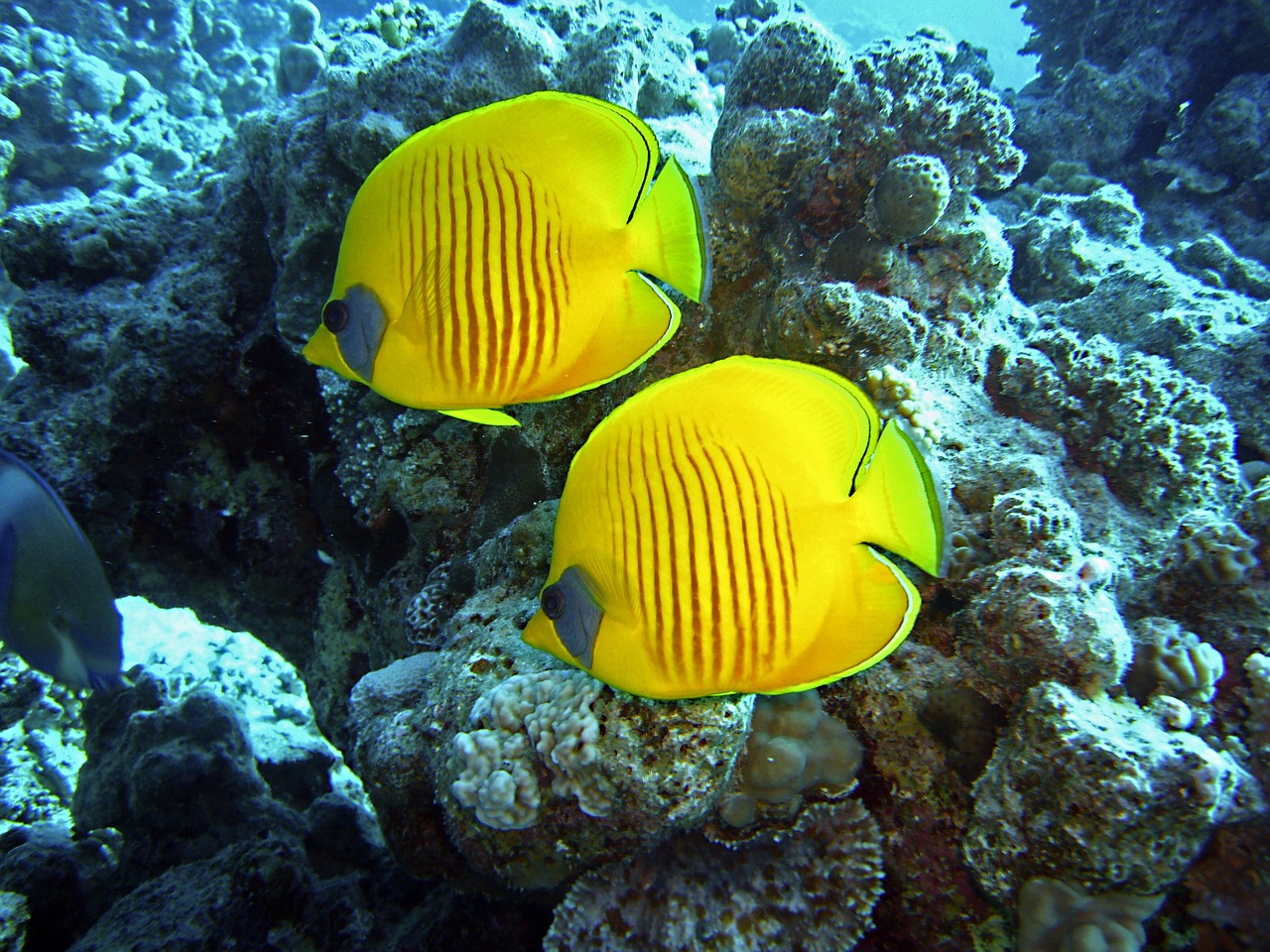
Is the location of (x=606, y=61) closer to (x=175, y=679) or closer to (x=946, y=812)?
(x=946, y=812)

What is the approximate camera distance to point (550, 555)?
2.48 meters

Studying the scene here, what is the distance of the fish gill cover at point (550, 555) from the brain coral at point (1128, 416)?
0.6 inches

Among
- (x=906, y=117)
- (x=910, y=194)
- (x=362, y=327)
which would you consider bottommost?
(x=362, y=327)

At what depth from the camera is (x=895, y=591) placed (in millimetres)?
1114

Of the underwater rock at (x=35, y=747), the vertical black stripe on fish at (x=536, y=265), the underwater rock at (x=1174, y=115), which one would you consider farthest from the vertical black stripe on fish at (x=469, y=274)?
the underwater rock at (x=1174, y=115)

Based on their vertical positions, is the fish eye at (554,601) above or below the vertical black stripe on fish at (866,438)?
below

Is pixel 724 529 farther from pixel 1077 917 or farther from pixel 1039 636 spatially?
pixel 1077 917

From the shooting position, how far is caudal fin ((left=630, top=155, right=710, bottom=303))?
4.27 feet

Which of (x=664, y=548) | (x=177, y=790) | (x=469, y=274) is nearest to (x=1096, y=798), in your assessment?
(x=664, y=548)

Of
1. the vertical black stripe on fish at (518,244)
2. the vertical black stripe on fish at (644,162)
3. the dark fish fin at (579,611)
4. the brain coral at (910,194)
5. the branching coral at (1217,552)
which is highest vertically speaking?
the brain coral at (910,194)

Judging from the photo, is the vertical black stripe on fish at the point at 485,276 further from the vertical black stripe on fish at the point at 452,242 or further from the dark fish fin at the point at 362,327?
the dark fish fin at the point at 362,327

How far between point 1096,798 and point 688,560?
60.6 inches

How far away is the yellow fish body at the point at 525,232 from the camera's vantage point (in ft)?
4.29

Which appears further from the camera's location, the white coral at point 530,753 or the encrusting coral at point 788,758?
the encrusting coral at point 788,758
